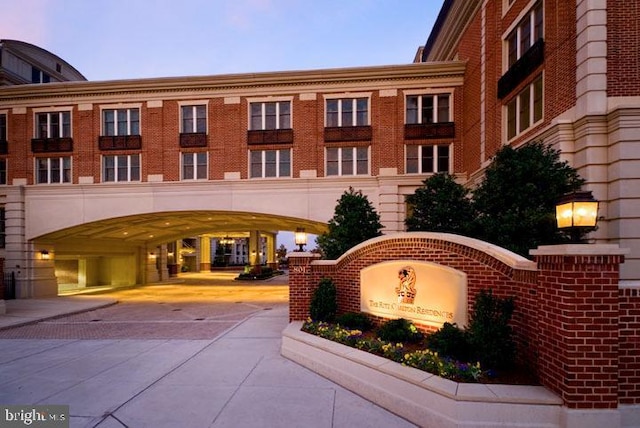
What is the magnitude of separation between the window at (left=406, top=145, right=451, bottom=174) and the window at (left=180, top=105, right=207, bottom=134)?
12.4 m

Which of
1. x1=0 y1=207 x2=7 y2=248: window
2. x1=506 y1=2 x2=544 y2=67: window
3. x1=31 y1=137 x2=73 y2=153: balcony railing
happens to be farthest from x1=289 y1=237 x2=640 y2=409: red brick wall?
x1=0 y1=207 x2=7 y2=248: window

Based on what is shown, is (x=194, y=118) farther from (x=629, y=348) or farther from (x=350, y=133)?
(x=629, y=348)

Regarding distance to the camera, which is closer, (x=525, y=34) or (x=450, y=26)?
(x=525, y=34)

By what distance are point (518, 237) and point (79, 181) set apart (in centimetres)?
2386

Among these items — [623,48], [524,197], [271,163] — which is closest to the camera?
[524,197]

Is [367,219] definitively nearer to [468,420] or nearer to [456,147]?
[468,420]

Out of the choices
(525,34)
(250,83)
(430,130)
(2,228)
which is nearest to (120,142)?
(250,83)

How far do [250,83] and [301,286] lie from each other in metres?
14.3

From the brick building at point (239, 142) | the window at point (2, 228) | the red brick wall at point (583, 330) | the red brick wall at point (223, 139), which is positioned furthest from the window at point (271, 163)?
the window at point (2, 228)

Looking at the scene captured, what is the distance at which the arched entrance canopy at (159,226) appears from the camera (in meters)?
21.7

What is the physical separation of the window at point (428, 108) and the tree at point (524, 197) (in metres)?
11.5

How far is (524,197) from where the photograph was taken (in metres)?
8.39

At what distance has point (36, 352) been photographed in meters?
9.91

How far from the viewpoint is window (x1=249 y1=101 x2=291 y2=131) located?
68.1ft
